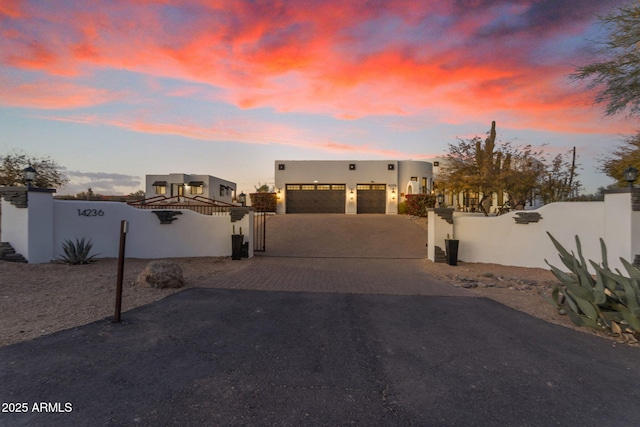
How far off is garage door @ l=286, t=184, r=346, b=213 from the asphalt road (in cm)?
2318

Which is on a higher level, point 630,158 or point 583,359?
point 630,158

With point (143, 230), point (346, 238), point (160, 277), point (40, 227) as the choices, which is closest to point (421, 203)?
point (346, 238)

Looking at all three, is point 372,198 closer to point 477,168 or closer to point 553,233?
point 477,168

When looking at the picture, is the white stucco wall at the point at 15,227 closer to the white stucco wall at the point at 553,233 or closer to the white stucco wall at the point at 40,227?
the white stucco wall at the point at 40,227

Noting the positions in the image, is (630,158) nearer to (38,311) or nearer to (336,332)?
(336,332)

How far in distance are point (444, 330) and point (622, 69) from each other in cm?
1275

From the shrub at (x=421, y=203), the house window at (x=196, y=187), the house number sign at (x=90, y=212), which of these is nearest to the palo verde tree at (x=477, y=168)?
the shrub at (x=421, y=203)

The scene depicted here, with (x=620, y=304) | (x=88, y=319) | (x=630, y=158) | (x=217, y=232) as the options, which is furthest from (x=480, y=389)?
(x=630, y=158)

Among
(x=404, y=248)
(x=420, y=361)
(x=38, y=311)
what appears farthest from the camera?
(x=404, y=248)

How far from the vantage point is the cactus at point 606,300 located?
419 cm

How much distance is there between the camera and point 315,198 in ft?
92.7

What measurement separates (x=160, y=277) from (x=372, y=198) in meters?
23.9

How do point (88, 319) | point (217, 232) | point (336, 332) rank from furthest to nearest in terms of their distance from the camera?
point (217, 232), point (88, 319), point (336, 332)

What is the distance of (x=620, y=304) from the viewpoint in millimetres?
4457
